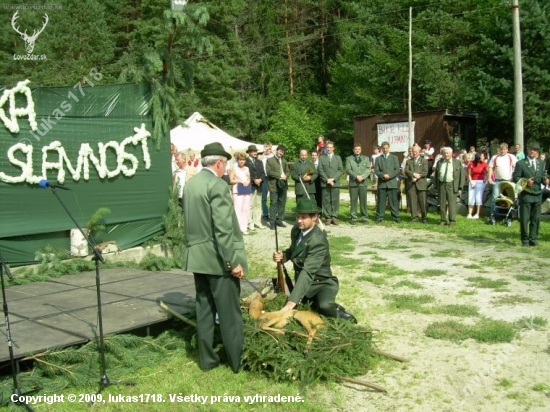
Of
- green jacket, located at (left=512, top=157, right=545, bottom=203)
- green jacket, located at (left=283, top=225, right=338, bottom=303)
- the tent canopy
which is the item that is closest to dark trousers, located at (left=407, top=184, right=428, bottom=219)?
green jacket, located at (left=512, top=157, right=545, bottom=203)

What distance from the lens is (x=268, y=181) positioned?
14781mm

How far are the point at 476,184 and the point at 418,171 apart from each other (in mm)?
1647

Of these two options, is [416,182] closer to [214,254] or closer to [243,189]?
[243,189]

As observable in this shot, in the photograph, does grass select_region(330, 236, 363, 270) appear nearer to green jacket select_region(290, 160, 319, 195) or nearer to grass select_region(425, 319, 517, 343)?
green jacket select_region(290, 160, 319, 195)

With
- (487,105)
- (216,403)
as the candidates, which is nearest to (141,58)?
(216,403)

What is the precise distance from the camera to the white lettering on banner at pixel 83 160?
8852 millimetres

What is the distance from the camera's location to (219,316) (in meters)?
5.38

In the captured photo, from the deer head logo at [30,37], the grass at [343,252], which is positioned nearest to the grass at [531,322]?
the grass at [343,252]

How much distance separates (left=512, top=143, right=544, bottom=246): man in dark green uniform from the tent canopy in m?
11.2

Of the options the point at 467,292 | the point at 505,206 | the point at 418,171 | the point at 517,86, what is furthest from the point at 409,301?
the point at 517,86

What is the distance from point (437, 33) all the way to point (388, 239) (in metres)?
23.5

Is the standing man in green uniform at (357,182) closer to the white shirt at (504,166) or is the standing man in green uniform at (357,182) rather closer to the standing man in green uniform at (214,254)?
the white shirt at (504,166)

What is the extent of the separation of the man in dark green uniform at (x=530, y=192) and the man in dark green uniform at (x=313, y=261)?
6556mm

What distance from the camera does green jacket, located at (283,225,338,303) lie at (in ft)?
18.9
